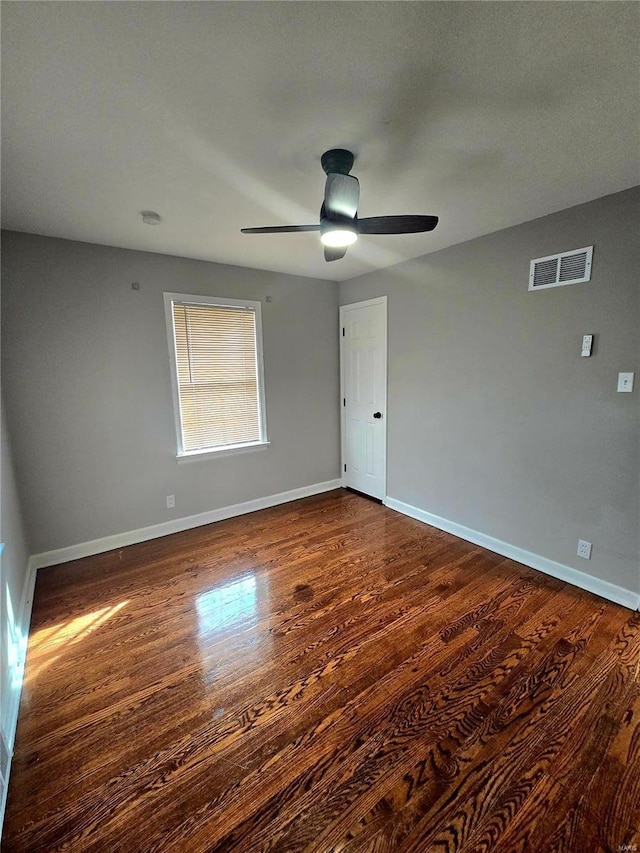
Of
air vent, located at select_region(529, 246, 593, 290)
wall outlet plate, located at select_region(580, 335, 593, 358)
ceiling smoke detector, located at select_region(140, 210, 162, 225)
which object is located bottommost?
wall outlet plate, located at select_region(580, 335, 593, 358)

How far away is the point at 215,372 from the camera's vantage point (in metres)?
3.45

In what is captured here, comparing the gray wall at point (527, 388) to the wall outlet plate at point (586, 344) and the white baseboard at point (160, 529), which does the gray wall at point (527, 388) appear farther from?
the white baseboard at point (160, 529)

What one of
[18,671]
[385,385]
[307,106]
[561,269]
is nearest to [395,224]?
[307,106]

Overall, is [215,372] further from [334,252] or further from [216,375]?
[334,252]

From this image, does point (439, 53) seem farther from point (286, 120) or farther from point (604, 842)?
point (604, 842)

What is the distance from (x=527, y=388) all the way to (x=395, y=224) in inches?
63.8

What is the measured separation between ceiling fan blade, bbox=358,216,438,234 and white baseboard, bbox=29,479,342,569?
2.89m

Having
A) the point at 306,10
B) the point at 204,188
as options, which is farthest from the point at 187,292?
the point at 306,10

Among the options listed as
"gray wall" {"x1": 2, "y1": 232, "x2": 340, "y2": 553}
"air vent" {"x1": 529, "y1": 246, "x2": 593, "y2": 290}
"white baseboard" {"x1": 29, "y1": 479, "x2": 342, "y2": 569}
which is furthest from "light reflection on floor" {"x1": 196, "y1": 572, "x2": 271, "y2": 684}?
"air vent" {"x1": 529, "y1": 246, "x2": 593, "y2": 290}

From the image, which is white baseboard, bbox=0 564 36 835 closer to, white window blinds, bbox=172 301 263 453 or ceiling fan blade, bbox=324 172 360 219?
white window blinds, bbox=172 301 263 453

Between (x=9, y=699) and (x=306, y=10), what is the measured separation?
2.83 metres

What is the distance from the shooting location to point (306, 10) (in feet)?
3.37

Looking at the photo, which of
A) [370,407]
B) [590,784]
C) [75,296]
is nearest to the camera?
[590,784]

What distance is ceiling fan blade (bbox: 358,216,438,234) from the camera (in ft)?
5.65
